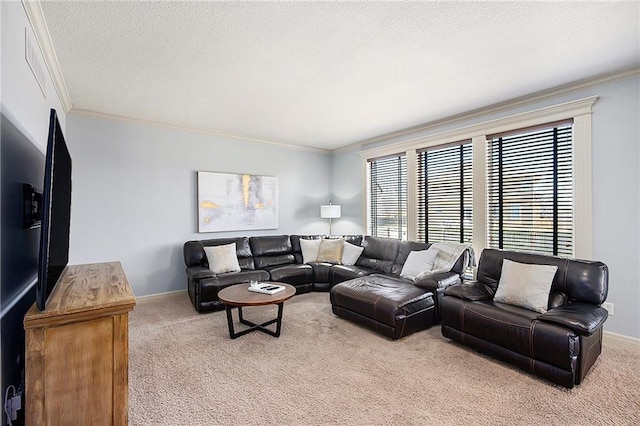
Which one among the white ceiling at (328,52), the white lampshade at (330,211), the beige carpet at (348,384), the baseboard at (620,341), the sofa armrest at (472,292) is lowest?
the beige carpet at (348,384)

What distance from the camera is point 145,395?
2.19m

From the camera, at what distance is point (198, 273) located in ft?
13.4

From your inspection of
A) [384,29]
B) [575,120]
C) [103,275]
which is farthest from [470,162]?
[103,275]

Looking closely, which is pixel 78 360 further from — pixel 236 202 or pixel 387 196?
pixel 387 196

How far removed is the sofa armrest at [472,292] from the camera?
115 inches

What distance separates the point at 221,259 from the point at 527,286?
146 inches

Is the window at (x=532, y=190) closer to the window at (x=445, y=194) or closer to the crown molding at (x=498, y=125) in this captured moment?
the crown molding at (x=498, y=125)

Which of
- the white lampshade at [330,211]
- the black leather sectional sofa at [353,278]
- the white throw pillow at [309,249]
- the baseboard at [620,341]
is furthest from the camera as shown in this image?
the white lampshade at [330,211]

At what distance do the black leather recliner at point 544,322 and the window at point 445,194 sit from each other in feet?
4.17

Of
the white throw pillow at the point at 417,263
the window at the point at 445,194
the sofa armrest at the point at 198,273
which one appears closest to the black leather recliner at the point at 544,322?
the white throw pillow at the point at 417,263

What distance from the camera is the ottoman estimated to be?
3057 millimetres

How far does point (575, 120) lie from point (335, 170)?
4093 millimetres

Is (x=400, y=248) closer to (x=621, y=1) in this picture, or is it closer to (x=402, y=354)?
(x=402, y=354)

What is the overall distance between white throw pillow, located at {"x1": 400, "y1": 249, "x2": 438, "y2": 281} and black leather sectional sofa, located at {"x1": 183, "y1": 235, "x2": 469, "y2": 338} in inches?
5.8
